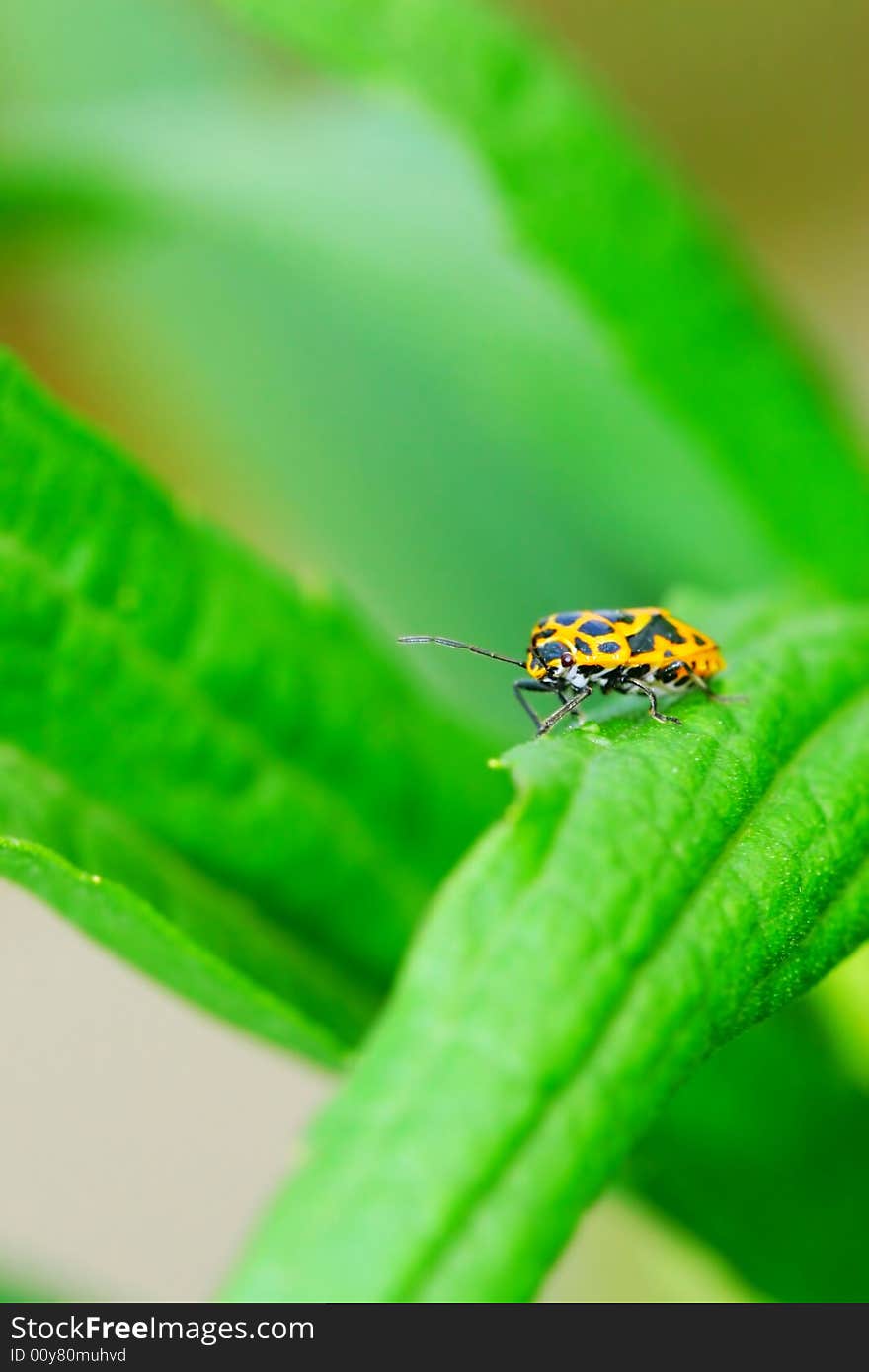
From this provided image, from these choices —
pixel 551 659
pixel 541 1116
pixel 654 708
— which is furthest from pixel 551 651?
pixel 541 1116

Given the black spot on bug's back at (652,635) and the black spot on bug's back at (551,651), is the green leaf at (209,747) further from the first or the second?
the black spot on bug's back at (652,635)

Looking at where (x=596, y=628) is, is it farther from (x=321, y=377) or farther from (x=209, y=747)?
(x=321, y=377)

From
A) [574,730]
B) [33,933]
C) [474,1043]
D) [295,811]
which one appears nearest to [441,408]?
[295,811]

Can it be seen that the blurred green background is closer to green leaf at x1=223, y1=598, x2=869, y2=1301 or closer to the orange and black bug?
the orange and black bug

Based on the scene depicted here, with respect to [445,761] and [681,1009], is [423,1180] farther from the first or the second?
[445,761]

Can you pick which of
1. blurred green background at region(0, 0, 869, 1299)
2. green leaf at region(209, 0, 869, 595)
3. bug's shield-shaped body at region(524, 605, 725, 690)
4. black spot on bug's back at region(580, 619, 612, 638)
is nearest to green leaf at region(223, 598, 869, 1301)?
bug's shield-shaped body at region(524, 605, 725, 690)

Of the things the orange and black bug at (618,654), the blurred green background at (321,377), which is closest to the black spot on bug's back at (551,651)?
the orange and black bug at (618,654)
